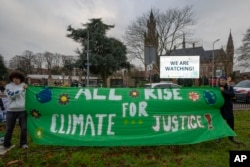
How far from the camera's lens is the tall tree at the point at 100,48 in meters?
51.7

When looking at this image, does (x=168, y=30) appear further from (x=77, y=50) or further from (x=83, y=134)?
(x=83, y=134)

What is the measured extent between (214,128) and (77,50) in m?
47.1

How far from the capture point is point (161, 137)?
6742 mm

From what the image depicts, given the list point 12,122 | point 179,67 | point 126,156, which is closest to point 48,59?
point 179,67

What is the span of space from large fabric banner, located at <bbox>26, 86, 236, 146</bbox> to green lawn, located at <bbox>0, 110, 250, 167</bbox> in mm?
233

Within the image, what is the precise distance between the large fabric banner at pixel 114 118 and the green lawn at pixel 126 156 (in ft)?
0.76

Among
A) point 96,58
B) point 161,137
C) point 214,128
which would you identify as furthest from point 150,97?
point 96,58

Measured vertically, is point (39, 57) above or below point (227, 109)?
above

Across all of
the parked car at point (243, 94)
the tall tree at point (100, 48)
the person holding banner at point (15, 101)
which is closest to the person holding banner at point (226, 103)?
the person holding banner at point (15, 101)

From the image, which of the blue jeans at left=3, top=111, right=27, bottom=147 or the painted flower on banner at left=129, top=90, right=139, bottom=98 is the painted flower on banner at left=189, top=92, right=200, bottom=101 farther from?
the blue jeans at left=3, top=111, right=27, bottom=147

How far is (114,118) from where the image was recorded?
22.2 ft

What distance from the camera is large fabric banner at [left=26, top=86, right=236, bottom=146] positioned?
659 centimetres

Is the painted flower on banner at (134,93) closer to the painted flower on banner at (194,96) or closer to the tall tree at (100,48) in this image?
the painted flower on banner at (194,96)

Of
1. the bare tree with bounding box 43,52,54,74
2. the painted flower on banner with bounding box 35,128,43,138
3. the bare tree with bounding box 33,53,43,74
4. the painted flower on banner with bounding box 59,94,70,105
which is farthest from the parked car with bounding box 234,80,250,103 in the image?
the bare tree with bounding box 43,52,54,74
